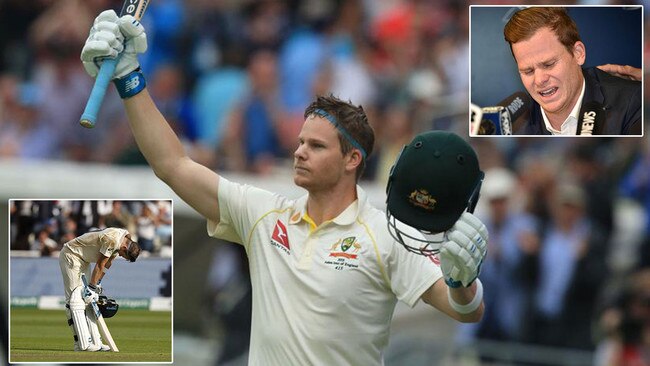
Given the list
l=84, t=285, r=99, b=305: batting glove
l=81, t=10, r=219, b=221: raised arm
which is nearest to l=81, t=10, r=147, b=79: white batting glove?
l=81, t=10, r=219, b=221: raised arm

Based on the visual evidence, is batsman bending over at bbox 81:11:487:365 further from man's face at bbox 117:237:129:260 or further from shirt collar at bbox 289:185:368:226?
man's face at bbox 117:237:129:260

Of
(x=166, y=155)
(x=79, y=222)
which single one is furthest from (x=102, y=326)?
(x=166, y=155)

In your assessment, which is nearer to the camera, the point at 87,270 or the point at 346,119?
the point at 346,119

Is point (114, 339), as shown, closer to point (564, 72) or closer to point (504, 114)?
point (504, 114)

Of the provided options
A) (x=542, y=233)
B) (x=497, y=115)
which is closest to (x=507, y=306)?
(x=542, y=233)

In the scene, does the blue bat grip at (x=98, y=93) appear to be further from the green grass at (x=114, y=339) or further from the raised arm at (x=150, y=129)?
the green grass at (x=114, y=339)

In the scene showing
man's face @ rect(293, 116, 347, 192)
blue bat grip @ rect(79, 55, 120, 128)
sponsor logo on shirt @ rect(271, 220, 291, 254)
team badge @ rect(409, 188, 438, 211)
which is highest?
blue bat grip @ rect(79, 55, 120, 128)

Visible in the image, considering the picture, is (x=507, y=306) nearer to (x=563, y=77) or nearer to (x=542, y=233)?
(x=542, y=233)
